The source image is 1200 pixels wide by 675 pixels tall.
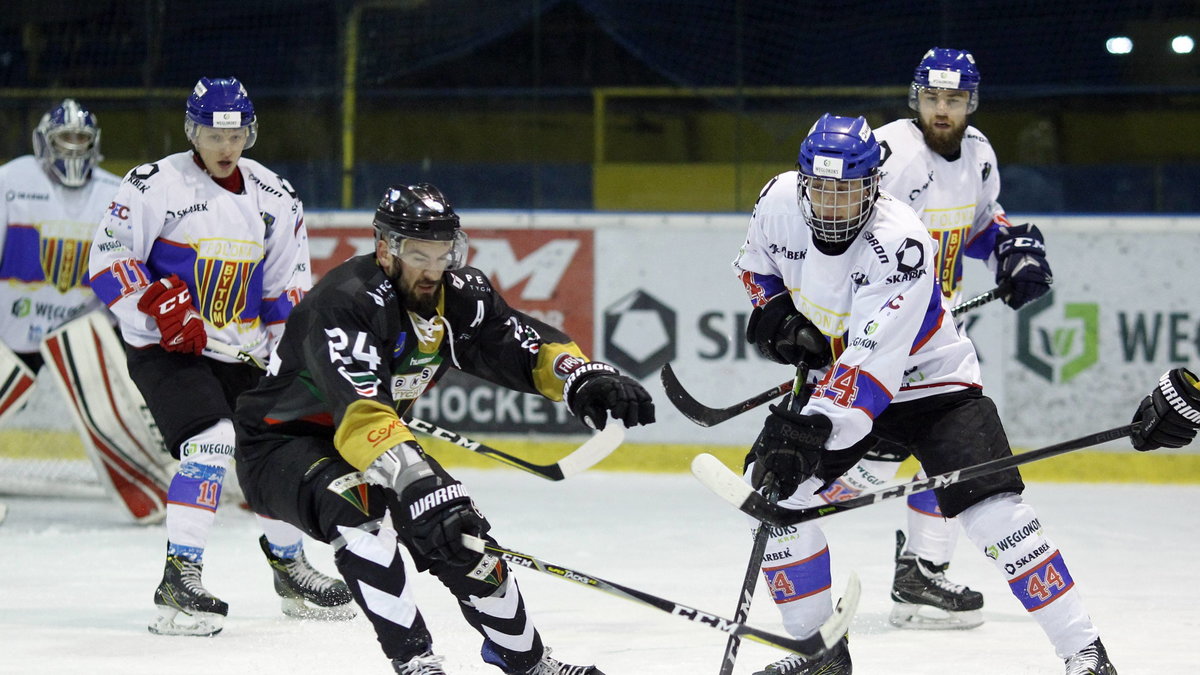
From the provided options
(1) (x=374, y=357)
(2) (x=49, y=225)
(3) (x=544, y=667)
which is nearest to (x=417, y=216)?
(1) (x=374, y=357)

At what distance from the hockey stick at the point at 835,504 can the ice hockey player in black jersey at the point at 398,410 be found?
0.51ft

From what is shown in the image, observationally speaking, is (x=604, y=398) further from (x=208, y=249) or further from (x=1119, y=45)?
(x=1119, y=45)

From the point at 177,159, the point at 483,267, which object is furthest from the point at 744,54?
the point at 177,159

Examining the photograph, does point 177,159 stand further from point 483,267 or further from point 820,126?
point 483,267

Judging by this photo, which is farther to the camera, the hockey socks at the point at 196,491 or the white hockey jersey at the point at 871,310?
the hockey socks at the point at 196,491

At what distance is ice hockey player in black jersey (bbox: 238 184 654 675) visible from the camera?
107 inches

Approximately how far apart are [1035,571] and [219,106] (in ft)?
7.22

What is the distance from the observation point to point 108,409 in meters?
5.16

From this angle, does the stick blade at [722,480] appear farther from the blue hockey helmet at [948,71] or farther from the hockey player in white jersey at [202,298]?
the blue hockey helmet at [948,71]

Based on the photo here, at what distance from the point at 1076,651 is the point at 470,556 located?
3.76 feet

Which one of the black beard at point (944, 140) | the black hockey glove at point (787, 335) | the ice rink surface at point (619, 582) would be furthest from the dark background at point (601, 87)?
the black hockey glove at point (787, 335)

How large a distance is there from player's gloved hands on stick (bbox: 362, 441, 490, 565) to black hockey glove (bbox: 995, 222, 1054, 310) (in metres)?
1.78

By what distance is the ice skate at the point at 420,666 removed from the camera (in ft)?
8.93

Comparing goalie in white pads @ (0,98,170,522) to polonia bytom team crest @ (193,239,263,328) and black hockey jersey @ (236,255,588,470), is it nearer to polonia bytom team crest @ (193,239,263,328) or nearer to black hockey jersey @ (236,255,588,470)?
polonia bytom team crest @ (193,239,263,328)
